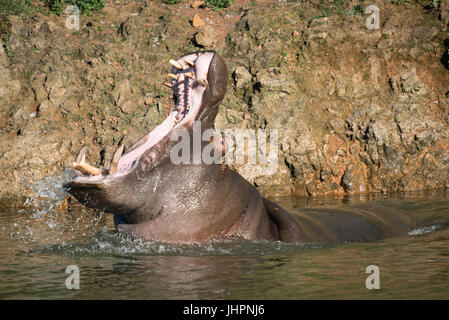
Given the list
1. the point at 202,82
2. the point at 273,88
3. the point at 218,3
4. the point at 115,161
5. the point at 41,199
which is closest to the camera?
the point at 115,161

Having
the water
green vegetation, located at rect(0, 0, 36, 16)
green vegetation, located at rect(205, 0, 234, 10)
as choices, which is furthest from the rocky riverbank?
the water

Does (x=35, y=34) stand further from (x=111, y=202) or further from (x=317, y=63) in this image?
(x=111, y=202)

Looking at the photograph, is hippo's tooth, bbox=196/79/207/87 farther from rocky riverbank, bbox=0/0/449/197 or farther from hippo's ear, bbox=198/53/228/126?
rocky riverbank, bbox=0/0/449/197

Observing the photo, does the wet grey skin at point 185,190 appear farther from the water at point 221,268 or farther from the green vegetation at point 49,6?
the green vegetation at point 49,6

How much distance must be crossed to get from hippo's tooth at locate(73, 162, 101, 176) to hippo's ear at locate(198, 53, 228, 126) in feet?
3.65

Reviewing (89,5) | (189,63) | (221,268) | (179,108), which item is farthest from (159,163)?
(89,5)

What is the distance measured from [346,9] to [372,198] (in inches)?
253

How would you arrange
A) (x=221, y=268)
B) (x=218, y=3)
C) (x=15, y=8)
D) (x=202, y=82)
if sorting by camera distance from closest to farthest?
(x=221, y=268), (x=202, y=82), (x=15, y=8), (x=218, y=3)

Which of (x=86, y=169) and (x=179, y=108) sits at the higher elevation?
(x=179, y=108)

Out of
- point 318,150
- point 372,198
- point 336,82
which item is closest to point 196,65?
point 372,198

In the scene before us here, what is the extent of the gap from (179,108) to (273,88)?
27.0ft

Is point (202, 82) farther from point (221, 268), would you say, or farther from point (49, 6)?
point (49, 6)

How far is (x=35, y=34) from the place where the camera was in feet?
51.0

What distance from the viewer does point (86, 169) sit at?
4836 mm
